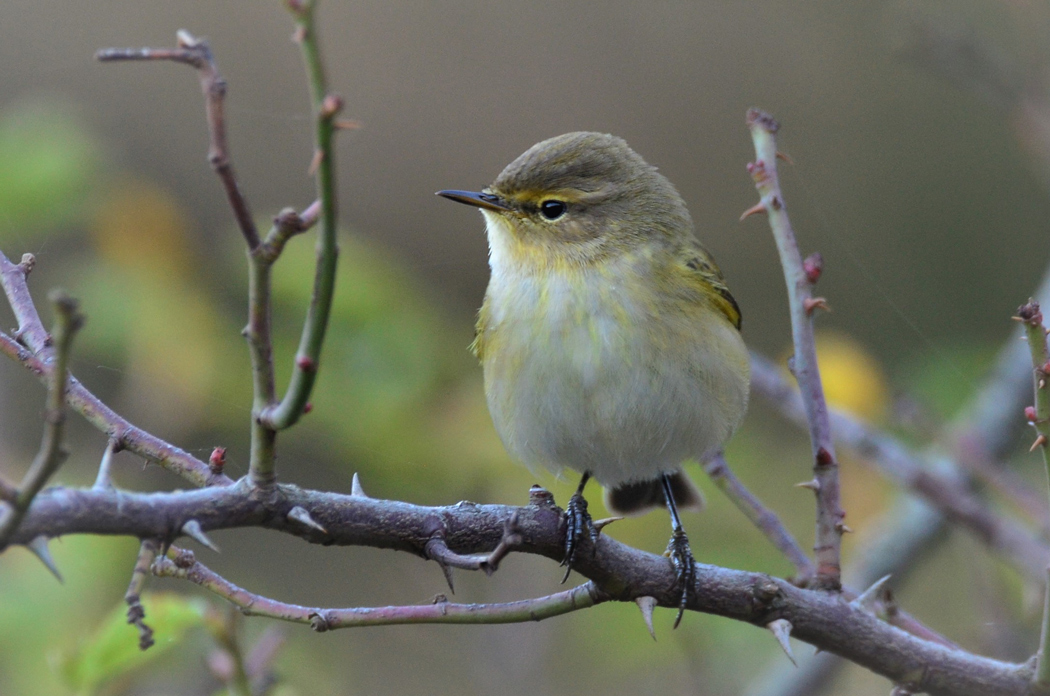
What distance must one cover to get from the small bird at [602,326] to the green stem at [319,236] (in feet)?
4.81

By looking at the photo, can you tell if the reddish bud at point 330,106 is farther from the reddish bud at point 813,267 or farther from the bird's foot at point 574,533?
the reddish bud at point 813,267

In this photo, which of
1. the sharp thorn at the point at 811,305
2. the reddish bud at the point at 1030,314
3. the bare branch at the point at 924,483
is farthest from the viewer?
the bare branch at the point at 924,483

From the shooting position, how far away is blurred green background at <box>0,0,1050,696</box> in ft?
13.3

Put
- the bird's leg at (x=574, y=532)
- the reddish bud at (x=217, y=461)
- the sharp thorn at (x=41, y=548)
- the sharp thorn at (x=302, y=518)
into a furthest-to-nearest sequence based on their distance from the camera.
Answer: the bird's leg at (x=574, y=532) → the reddish bud at (x=217, y=461) → the sharp thorn at (x=302, y=518) → the sharp thorn at (x=41, y=548)

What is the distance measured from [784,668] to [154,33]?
7.63 meters

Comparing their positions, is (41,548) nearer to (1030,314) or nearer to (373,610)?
(373,610)

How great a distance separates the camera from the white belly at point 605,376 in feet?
10.5

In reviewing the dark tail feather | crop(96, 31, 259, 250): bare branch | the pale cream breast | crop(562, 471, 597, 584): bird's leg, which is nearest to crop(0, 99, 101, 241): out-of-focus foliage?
the pale cream breast

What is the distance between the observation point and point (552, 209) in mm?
3713

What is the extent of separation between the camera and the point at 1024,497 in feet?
11.0

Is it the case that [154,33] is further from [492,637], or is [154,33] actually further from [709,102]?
[492,637]

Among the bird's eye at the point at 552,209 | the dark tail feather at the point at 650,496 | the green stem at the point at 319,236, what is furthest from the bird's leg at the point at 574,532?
the dark tail feather at the point at 650,496

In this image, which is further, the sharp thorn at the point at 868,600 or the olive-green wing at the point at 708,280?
the olive-green wing at the point at 708,280

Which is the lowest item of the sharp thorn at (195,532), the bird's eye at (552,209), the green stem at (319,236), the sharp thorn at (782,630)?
the sharp thorn at (782,630)
